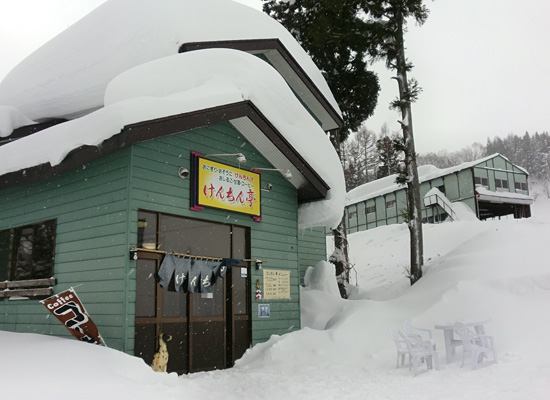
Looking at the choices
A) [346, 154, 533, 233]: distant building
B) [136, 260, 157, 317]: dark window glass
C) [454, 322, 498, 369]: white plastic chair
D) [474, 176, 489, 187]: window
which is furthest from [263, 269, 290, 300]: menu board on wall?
[474, 176, 489, 187]: window

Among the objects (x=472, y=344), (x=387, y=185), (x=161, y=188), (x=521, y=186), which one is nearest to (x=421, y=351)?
(x=472, y=344)

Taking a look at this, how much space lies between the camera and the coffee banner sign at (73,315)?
694 centimetres

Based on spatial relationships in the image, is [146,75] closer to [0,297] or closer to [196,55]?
[196,55]

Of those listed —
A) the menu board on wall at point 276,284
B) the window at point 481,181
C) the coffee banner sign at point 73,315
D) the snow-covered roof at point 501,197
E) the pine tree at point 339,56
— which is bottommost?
the coffee banner sign at point 73,315

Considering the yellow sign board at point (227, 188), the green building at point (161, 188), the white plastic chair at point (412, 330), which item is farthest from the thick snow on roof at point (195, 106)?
the white plastic chair at point (412, 330)

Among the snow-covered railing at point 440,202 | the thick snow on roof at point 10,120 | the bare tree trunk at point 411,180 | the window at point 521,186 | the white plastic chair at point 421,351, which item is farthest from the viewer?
the window at point 521,186

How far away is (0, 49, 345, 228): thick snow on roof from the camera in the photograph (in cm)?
732

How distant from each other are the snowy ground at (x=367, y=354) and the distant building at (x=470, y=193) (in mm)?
11872

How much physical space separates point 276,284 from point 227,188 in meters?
2.44

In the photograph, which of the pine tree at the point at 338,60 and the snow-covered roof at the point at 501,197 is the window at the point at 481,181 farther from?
the pine tree at the point at 338,60

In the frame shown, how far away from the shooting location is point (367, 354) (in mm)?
8820

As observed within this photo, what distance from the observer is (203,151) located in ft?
30.1

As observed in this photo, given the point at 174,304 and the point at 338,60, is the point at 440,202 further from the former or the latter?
the point at 174,304

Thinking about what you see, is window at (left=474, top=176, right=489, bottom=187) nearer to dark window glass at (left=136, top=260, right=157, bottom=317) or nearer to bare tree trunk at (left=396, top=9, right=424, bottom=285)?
bare tree trunk at (left=396, top=9, right=424, bottom=285)
